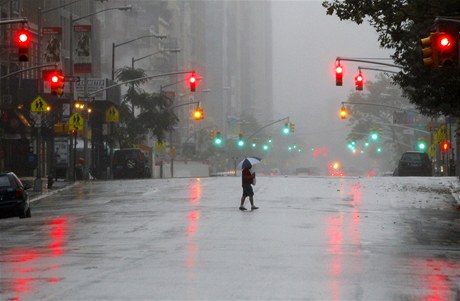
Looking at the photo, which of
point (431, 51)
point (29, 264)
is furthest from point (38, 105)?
point (29, 264)

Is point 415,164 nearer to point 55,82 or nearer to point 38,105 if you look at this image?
point 38,105

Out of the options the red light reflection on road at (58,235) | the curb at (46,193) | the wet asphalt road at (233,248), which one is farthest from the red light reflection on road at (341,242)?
the curb at (46,193)

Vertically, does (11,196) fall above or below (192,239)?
above

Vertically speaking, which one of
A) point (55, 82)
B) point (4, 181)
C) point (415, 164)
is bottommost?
point (4, 181)

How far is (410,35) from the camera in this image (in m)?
40.8

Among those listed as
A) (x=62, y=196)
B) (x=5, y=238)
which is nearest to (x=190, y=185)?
(x=62, y=196)

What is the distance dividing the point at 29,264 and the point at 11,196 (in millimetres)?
13909

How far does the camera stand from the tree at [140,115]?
8825 centimetres

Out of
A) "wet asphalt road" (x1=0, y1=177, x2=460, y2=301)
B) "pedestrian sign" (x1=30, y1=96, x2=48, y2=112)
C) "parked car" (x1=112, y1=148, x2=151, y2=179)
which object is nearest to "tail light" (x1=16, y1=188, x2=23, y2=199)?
"wet asphalt road" (x1=0, y1=177, x2=460, y2=301)

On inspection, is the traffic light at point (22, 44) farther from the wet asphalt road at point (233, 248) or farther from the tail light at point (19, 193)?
the wet asphalt road at point (233, 248)

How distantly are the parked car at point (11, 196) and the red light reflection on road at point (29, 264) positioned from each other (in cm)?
607

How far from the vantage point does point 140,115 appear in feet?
296

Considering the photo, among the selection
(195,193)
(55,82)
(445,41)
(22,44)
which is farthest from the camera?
(55,82)

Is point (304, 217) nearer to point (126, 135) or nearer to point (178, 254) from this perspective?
point (178, 254)
